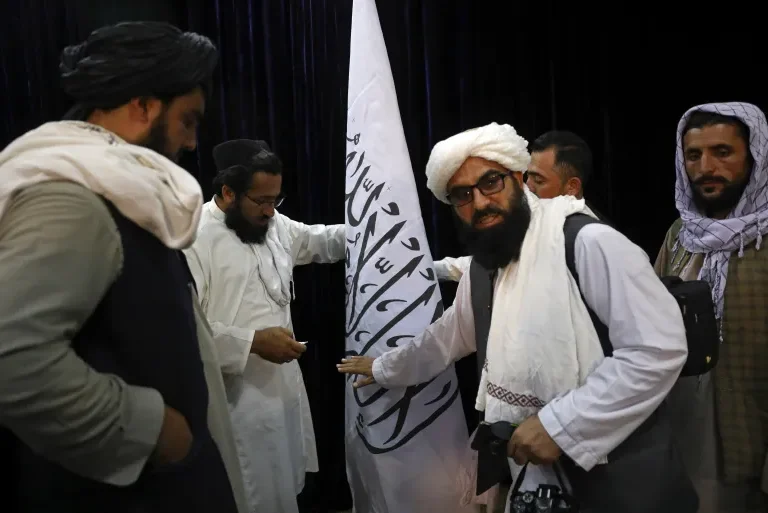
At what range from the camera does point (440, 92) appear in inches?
118

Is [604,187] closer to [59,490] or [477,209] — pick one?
[477,209]

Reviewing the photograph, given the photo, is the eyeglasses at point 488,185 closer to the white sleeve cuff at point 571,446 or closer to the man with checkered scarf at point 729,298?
the white sleeve cuff at point 571,446

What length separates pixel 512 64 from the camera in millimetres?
3076

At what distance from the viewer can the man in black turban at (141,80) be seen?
994 millimetres

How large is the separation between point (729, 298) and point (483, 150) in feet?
2.91

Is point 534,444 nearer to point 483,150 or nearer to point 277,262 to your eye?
point 483,150

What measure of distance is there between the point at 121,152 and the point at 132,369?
0.32 m

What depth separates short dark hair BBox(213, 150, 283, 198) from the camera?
220cm

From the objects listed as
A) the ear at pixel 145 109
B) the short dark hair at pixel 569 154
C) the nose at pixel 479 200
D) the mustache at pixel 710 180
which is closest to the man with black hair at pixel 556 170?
the short dark hair at pixel 569 154

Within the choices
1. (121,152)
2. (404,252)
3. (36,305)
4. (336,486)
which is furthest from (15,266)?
(336,486)

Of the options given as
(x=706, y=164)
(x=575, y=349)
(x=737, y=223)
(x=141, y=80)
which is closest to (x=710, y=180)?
(x=706, y=164)

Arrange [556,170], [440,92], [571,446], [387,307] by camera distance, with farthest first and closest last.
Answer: [440,92], [556,170], [387,307], [571,446]

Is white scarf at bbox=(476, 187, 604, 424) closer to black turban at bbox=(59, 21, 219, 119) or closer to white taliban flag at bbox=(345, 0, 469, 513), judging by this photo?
white taliban flag at bbox=(345, 0, 469, 513)

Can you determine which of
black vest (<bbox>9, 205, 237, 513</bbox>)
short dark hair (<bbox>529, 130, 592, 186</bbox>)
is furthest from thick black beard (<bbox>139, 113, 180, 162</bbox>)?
short dark hair (<bbox>529, 130, 592, 186</bbox>)
